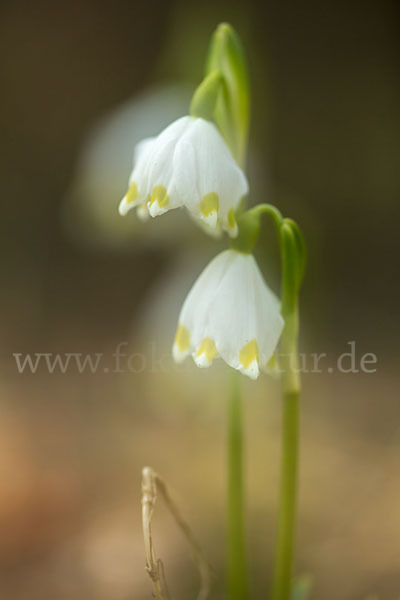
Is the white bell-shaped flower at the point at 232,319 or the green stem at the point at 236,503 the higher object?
the white bell-shaped flower at the point at 232,319

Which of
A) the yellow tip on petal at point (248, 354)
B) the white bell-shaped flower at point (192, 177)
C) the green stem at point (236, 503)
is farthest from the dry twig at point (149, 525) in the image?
the white bell-shaped flower at point (192, 177)

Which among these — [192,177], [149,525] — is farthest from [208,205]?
[149,525]

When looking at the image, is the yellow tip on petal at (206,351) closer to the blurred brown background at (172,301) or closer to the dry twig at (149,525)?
the dry twig at (149,525)

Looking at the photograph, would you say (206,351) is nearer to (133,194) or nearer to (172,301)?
(133,194)

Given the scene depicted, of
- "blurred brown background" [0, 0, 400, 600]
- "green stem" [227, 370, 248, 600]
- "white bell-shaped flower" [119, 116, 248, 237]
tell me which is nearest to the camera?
"white bell-shaped flower" [119, 116, 248, 237]

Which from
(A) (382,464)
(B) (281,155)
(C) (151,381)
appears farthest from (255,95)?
(A) (382,464)

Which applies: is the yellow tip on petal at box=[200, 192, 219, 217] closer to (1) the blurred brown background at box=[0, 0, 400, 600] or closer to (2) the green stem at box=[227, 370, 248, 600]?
(2) the green stem at box=[227, 370, 248, 600]

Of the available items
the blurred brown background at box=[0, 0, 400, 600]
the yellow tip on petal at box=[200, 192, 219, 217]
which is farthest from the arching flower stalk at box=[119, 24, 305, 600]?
the blurred brown background at box=[0, 0, 400, 600]
